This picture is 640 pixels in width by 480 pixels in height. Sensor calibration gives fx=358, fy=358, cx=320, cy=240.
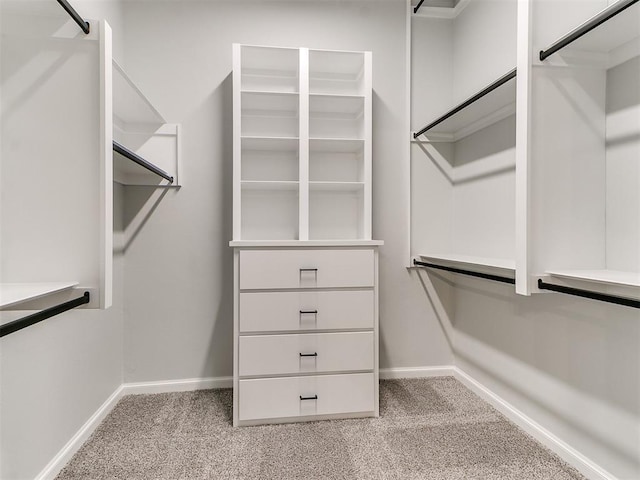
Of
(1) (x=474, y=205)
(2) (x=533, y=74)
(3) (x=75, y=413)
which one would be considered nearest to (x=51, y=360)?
(3) (x=75, y=413)

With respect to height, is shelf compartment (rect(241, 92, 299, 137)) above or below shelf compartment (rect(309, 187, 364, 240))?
above

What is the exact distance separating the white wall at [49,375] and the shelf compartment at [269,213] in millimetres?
895

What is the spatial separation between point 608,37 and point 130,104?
2.00 metres

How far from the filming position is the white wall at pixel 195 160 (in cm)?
210

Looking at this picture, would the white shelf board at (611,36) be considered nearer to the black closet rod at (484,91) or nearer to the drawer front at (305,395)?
the black closet rod at (484,91)

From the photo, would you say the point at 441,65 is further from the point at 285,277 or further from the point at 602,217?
the point at 285,277

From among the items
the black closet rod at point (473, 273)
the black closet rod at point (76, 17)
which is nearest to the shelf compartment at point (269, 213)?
the black closet rod at point (473, 273)

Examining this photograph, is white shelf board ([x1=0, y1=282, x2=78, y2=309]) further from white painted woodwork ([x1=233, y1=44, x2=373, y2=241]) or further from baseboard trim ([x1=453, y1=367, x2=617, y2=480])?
baseboard trim ([x1=453, y1=367, x2=617, y2=480])

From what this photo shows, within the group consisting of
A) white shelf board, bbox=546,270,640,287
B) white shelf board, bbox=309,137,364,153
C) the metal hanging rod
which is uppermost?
white shelf board, bbox=309,137,364,153

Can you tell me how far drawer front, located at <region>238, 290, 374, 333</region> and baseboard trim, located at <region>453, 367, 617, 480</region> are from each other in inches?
31.3

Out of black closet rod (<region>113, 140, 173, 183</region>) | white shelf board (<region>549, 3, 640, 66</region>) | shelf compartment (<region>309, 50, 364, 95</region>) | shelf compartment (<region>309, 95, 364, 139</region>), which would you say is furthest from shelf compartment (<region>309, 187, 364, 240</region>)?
white shelf board (<region>549, 3, 640, 66</region>)

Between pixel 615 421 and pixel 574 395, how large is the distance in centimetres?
17

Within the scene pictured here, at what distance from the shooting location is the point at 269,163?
2.17 metres

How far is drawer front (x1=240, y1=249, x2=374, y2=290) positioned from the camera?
1726mm
